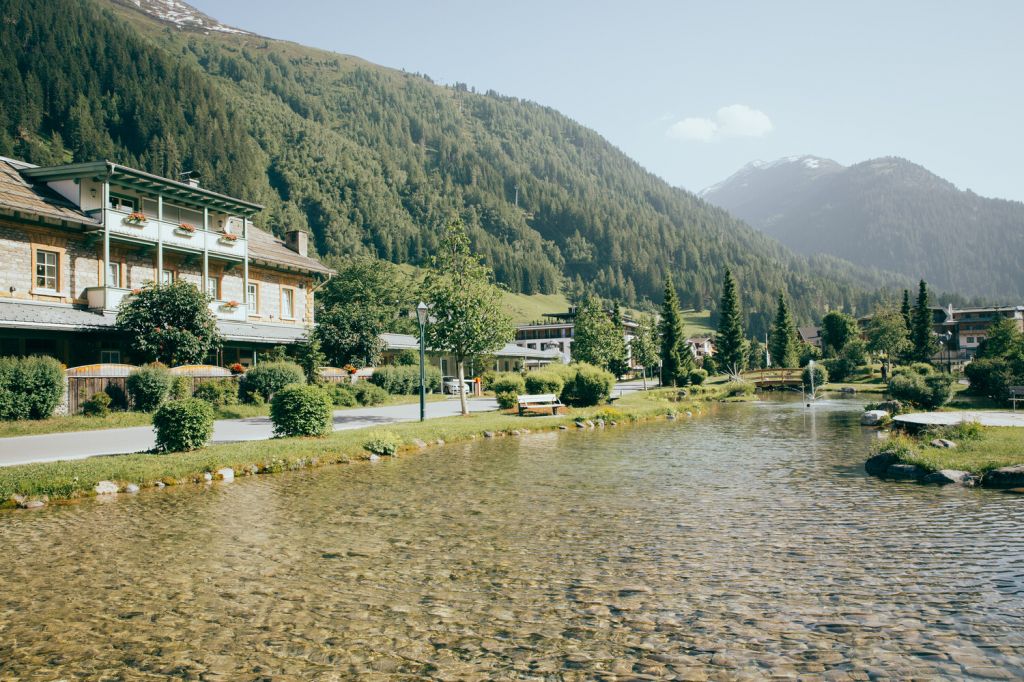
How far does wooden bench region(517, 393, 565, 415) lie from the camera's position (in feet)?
102

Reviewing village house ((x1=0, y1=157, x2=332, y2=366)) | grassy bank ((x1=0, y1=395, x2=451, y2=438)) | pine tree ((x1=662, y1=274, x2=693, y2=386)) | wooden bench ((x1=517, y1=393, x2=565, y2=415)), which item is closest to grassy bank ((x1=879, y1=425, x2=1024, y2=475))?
wooden bench ((x1=517, y1=393, x2=565, y2=415))

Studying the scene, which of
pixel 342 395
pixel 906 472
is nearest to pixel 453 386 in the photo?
pixel 342 395

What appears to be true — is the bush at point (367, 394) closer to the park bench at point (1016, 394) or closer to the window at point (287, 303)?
the window at point (287, 303)

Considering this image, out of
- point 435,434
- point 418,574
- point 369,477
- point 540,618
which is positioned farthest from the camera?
point 435,434

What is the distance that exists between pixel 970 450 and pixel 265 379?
29120 millimetres

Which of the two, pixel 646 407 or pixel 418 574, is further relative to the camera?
pixel 646 407

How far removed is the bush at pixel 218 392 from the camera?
29.1 metres

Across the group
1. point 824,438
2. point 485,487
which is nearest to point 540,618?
point 485,487

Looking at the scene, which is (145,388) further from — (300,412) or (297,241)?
(297,241)

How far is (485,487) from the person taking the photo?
14117mm

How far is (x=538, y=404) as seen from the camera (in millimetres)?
31875

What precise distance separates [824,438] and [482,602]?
2053cm

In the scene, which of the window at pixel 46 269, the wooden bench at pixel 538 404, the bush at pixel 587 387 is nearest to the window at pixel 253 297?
the window at pixel 46 269

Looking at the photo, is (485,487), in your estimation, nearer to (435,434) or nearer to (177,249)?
(435,434)
